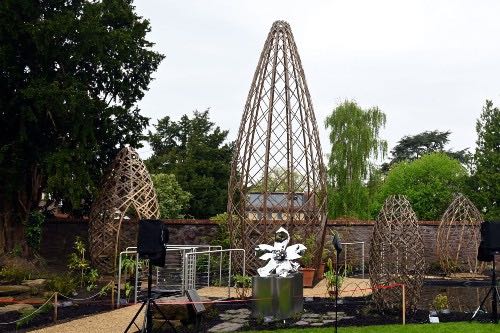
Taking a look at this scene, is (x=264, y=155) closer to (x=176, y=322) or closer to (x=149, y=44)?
(x=176, y=322)

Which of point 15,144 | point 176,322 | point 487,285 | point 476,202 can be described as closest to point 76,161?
point 15,144

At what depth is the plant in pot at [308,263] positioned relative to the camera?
1293cm

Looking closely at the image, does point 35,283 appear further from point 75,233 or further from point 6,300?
point 75,233

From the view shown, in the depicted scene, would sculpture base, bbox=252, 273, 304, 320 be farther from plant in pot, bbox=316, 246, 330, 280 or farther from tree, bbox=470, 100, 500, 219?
tree, bbox=470, 100, 500, 219

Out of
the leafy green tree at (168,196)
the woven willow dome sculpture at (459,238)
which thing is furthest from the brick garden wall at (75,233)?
the leafy green tree at (168,196)

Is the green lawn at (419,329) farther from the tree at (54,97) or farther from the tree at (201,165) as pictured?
the tree at (201,165)

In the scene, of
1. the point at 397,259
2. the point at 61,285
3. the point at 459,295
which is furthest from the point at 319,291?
the point at 61,285

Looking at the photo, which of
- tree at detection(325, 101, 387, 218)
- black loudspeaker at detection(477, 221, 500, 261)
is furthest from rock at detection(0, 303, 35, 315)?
tree at detection(325, 101, 387, 218)

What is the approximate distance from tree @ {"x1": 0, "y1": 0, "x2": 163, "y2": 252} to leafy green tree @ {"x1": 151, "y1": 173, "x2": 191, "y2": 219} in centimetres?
735

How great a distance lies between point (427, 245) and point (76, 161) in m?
11.2

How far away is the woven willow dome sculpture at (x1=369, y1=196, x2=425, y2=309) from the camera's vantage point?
31.0 feet

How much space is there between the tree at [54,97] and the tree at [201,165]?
11.9 meters

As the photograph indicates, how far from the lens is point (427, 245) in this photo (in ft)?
62.5

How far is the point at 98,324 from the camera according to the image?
359 inches
